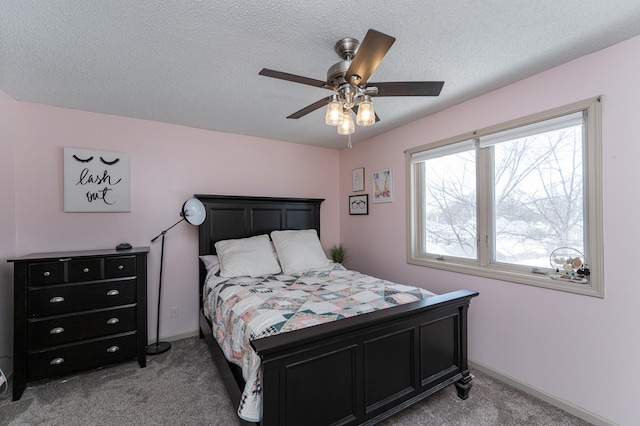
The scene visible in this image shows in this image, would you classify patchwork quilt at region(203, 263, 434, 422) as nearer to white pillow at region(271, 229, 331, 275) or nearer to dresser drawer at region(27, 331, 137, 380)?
white pillow at region(271, 229, 331, 275)

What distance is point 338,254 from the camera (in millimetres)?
3875

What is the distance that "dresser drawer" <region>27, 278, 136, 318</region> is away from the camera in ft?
7.05

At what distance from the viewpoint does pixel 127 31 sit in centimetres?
155

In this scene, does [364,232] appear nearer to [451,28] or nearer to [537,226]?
[537,226]

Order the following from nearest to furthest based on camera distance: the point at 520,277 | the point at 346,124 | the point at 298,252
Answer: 1. the point at 346,124
2. the point at 520,277
3. the point at 298,252

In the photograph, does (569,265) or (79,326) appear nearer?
(569,265)

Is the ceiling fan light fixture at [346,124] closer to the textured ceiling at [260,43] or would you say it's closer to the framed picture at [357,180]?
the textured ceiling at [260,43]

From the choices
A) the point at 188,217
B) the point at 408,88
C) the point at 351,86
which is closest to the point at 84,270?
the point at 188,217

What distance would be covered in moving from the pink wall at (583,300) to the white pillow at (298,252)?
4.39ft


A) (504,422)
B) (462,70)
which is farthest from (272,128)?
(504,422)

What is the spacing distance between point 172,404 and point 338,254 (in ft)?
7.95

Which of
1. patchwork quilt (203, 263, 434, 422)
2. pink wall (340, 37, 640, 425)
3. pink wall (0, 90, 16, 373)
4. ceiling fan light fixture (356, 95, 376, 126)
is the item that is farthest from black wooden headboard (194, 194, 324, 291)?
ceiling fan light fixture (356, 95, 376, 126)

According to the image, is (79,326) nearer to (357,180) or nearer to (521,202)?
(357,180)

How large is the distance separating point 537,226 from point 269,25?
2339 mm
